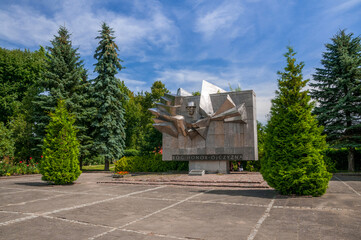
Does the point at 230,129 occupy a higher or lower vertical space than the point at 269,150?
higher

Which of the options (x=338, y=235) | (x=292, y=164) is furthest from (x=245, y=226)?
(x=292, y=164)

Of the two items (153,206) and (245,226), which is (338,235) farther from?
(153,206)

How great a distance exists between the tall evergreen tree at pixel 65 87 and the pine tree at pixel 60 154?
862cm

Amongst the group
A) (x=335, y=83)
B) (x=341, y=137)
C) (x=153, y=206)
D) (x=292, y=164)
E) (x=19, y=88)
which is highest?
(x=19, y=88)

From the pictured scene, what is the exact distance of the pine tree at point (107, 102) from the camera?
920 inches

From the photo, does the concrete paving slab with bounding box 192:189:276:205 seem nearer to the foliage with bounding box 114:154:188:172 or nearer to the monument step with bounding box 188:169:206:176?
the monument step with bounding box 188:169:206:176

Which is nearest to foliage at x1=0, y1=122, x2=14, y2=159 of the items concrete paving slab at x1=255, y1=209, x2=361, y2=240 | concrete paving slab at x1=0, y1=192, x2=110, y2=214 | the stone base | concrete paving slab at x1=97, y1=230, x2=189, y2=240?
concrete paving slab at x1=0, y1=192, x2=110, y2=214

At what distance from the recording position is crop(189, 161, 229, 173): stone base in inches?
674

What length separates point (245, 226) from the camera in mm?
5652

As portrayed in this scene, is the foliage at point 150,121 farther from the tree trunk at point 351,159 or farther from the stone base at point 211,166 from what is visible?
the tree trunk at point 351,159

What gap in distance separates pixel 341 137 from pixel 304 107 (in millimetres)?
13769

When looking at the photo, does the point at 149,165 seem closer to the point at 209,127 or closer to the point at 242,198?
the point at 209,127

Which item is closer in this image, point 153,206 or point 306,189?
point 153,206

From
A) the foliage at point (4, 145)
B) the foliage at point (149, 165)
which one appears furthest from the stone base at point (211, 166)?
the foliage at point (4, 145)
